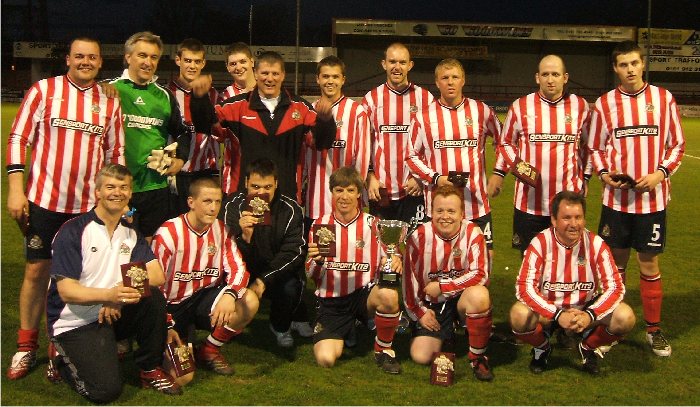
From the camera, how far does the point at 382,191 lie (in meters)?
5.35

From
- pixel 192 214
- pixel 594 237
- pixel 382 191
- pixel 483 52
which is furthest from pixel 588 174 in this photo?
pixel 483 52

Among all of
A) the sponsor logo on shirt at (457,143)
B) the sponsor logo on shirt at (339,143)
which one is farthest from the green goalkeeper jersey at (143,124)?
the sponsor logo on shirt at (457,143)

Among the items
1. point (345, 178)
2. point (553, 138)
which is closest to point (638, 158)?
point (553, 138)

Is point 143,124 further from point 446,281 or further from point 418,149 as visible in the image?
point 446,281

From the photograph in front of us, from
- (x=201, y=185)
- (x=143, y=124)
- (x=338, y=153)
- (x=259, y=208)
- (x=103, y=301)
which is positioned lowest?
(x=103, y=301)

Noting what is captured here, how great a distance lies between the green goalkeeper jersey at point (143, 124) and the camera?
466 cm

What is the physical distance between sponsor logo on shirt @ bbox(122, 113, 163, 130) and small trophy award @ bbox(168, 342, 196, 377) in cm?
142

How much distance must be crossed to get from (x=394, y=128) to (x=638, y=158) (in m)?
1.64

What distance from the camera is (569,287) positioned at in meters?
4.28

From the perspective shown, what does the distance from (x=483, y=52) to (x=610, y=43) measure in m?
6.64


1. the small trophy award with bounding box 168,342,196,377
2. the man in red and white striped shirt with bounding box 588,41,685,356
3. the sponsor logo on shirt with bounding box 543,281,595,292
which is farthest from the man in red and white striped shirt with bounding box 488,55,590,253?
the small trophy award with bounding box 168,342,196,377

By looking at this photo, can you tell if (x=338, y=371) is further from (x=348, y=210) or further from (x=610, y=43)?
(x=610, y=43)

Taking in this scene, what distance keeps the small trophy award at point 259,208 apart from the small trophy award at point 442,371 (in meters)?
1.17

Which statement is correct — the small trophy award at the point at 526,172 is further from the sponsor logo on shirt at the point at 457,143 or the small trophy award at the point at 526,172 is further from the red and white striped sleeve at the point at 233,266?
the red and white striped sleeve at the point at 233,266
